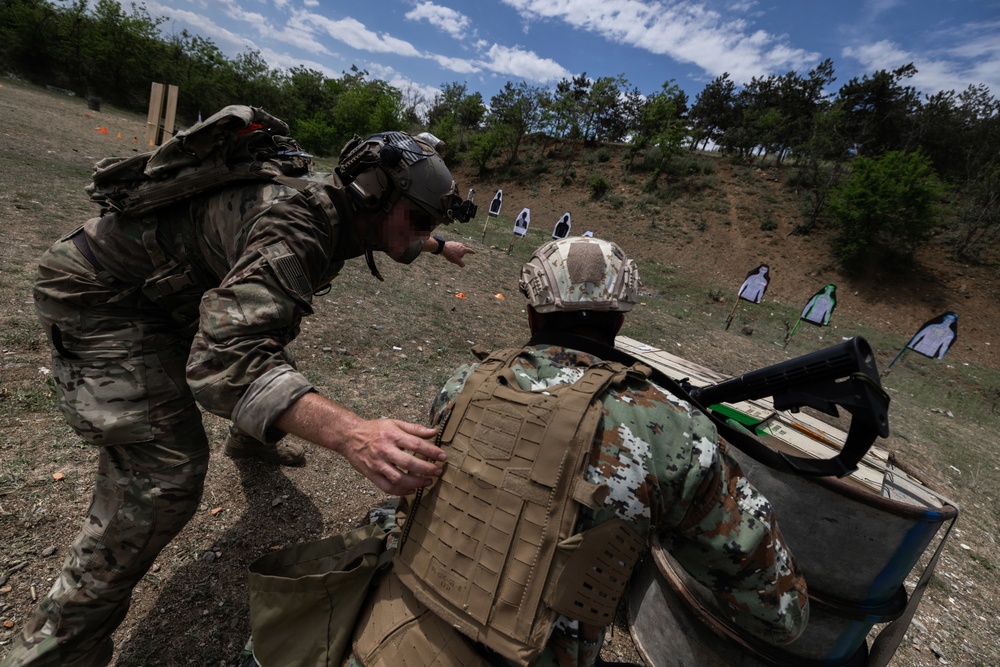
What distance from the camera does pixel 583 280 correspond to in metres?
1.51

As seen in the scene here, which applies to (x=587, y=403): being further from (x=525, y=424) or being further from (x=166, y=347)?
(x=166, y=347)

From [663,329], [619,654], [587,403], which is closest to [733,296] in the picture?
[663,329]

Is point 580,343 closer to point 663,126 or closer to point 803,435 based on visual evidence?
point 803,435

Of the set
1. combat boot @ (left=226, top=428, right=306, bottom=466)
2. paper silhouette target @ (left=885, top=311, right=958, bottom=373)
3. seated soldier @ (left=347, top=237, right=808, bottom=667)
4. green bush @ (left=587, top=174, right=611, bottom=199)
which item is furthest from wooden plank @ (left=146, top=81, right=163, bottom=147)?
green bush @ (left=587, top=174, right=611, bottom=199)

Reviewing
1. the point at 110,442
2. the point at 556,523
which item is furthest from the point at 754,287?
the point at 110,442

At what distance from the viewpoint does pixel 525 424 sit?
1172mm

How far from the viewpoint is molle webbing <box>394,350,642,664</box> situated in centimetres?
110

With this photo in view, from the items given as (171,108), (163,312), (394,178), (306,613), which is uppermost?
(171,108)

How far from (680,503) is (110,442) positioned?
6.67 feet

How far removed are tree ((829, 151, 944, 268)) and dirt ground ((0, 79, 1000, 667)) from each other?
5.62m

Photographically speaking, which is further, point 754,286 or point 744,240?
point 744,240

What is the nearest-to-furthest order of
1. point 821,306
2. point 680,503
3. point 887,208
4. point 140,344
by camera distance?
point 680,503, point 140,344, point 821,306, point 887,208

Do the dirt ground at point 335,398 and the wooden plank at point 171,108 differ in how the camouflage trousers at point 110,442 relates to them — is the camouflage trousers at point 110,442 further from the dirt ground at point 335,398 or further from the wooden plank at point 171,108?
the wooden plank at point 171,108

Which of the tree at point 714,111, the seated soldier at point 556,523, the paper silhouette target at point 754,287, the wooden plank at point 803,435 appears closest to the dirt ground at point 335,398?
the wooden plank at point 803,435
